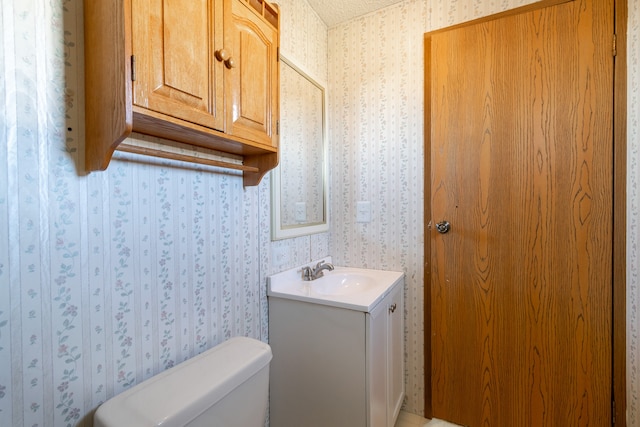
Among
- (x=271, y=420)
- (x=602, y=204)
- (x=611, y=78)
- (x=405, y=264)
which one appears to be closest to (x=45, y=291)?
(x=271, y=420)

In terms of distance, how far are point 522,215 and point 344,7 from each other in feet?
5.08

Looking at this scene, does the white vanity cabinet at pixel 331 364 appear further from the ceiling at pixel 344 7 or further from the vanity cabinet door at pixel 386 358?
the ceiling at pixel 344 7

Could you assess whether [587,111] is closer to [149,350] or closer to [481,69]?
[481,69]

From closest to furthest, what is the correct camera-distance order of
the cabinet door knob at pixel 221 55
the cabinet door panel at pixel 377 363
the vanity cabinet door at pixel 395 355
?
the cabinet door knob at pixel 221 55 → the cabinet door panel at pixel 377 363 → the vanity cabinet door at pixel 395 355

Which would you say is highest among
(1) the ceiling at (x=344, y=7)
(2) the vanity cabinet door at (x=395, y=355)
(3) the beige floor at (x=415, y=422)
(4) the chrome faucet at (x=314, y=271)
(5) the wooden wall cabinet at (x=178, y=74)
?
(1) the ceiling at (x=344, y=7)

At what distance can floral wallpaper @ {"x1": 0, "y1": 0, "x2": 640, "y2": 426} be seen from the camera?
0.63m

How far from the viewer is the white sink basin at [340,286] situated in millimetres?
1192

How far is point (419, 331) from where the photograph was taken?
64.9 inches

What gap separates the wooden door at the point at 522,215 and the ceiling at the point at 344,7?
0.41 metres

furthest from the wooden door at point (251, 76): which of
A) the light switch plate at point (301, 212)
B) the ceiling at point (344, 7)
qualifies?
the ceiling at point (344, 7)

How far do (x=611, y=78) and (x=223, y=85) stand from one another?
1648mm

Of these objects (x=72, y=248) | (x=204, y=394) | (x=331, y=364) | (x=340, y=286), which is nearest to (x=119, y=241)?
(x=72, y=248)

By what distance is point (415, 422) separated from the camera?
1.59 metres

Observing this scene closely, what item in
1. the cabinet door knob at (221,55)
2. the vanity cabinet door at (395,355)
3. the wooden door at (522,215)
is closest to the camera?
the cabinet door knob at (221,55)
